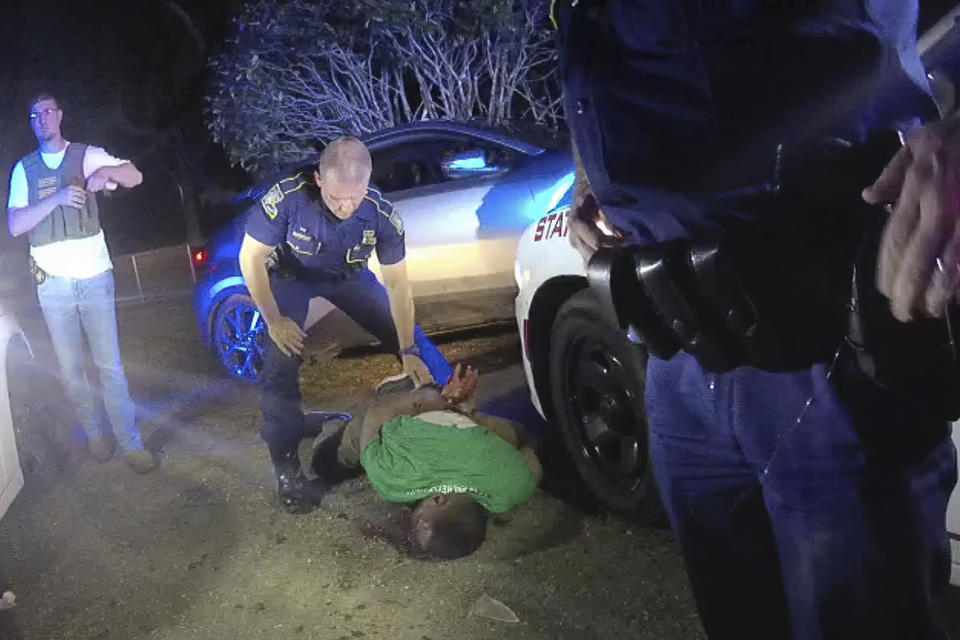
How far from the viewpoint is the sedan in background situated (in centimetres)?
596

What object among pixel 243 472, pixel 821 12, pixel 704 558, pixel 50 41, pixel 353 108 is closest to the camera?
pixel 821 12

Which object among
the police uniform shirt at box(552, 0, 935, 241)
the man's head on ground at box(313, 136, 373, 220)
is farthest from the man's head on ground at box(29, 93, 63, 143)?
the police uniform shirt at box(552, 0, 935, 241)

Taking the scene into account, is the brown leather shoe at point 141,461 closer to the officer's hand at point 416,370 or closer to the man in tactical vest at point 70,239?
the man in tactical vest at point 70,239

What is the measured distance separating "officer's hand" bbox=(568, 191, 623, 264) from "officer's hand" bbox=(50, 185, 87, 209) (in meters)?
3.36

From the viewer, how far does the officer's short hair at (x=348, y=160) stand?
377 centimetres

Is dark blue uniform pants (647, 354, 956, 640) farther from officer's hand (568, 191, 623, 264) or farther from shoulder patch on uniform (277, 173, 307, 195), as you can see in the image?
shoulder patch on uniform (277, 173, 307, 195)

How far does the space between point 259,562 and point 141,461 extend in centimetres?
140

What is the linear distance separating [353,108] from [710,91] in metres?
10.1

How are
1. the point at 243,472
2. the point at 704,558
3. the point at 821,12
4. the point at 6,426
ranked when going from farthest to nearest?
1. the point at 243,472
2. the point at 6,426
3. the point at 704,558
4. the point at 821,12

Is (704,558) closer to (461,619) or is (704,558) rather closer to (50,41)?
(461,619)

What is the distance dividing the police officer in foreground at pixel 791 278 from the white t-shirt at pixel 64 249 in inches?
144

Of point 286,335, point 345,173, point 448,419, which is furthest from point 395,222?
point 448,419

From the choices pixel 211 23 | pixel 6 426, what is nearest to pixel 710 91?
pixel 6 426

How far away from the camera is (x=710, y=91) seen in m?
1.31
